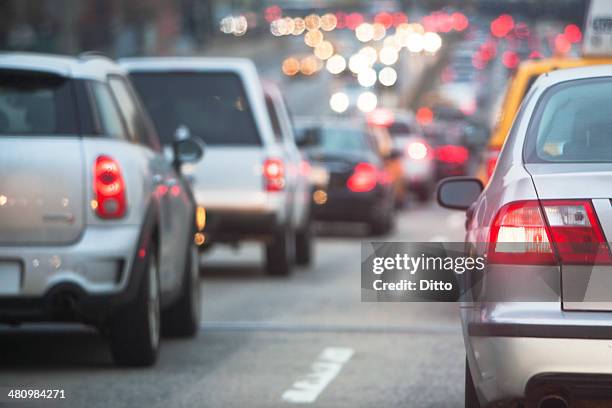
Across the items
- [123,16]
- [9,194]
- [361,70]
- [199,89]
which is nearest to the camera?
[9,194]

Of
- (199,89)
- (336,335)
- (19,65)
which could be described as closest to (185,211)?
(336,335)

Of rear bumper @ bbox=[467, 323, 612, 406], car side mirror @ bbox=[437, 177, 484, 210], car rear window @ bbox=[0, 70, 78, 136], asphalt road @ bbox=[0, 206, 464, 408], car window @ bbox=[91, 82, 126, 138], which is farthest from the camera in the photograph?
car window @ bbox=[91, 82, 126, 138]

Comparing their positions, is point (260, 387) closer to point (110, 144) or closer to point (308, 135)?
point (110, 144)

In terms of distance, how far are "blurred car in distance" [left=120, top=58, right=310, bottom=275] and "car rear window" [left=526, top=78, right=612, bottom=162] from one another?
9238mm

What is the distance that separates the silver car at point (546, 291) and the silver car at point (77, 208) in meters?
3.09

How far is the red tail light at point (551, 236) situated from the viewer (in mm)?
6070

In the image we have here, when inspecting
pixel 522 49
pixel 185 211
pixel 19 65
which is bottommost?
pixel 522 49

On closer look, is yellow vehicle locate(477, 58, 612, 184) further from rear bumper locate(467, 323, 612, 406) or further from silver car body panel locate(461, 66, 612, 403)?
rear bumper locate(467, 323, 612, 406)

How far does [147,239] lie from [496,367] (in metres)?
3.74

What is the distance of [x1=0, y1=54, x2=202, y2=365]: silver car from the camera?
29.7 ft

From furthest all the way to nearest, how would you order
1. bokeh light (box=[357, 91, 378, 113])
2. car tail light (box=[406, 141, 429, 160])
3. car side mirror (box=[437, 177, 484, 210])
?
bokeh light (box=[357, 91, 378, 113])
car tail light (box=[406, 141, 429, 160])
car side mirror (box=[437, 177, 484, 210])

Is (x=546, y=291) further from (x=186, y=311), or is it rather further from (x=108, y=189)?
(x=186, y=311)

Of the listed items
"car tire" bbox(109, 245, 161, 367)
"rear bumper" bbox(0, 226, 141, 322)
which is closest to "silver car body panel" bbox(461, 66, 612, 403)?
"rear bumper" bbox(0, 226, 141, 322)

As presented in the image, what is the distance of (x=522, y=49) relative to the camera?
5979 inches
